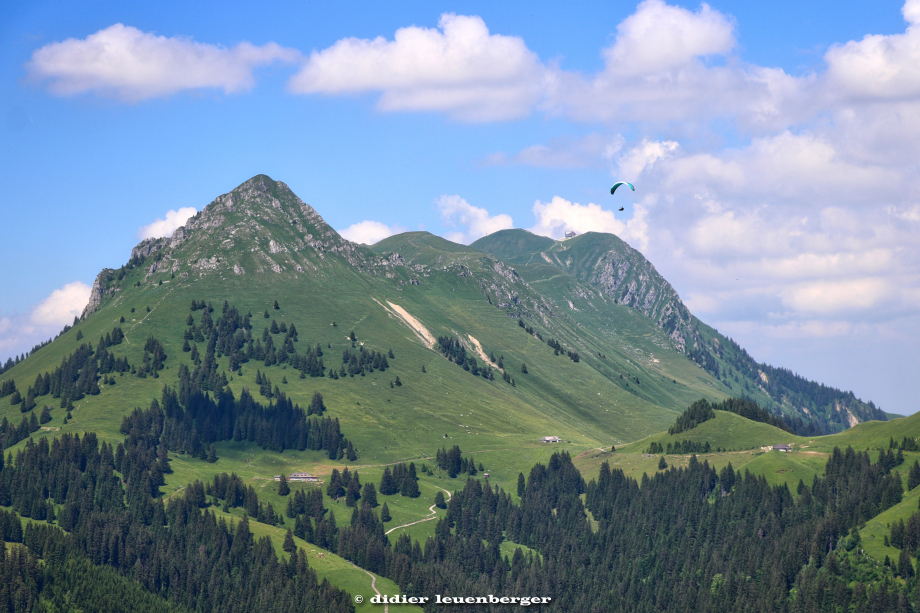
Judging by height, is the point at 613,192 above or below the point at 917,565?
above

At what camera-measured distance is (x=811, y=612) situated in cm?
19988

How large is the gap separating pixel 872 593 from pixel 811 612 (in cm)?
1296

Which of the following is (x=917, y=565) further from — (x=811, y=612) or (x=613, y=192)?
(x=613, y=192)

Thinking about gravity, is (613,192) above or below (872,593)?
above

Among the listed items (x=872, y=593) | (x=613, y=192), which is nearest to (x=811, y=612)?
(x=872, y=593)

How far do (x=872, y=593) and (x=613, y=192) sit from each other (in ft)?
326

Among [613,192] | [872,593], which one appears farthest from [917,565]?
[613,192]

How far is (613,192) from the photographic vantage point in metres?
198

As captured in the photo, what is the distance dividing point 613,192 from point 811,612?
3868 inches

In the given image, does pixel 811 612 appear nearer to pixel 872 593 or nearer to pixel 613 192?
pixel 872 593

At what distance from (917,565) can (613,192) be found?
334 feet

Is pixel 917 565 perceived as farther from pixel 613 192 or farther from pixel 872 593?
pixel 613 192

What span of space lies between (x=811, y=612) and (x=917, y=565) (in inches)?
965

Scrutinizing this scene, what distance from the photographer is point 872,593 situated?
196 m
